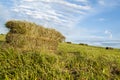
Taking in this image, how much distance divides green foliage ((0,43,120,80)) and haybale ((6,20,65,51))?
3.53 ft

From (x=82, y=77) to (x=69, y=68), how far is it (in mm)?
958

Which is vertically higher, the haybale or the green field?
the haybale

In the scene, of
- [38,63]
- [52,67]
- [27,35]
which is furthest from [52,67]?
[27,35]

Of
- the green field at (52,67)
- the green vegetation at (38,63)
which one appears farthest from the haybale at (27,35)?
the green field at (52,67)

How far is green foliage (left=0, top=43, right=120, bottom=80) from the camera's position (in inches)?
545

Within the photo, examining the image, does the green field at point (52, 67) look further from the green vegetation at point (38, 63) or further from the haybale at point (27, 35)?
the haybale at point (27, 35)

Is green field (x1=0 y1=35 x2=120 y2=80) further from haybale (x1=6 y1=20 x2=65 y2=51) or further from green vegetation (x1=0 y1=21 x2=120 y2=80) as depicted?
haybale (x1=6 y1=20 x2=65 y2=51)

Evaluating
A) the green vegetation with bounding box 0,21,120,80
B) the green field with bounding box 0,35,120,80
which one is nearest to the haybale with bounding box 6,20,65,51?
the green vegetation with bounding box 0,21,120,80

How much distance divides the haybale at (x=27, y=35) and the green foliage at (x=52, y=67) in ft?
3.53

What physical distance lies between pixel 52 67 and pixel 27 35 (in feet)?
10.2

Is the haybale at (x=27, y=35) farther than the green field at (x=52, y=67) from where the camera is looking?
Yes

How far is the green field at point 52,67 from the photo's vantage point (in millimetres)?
13844

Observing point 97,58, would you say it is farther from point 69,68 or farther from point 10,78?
point 10,78

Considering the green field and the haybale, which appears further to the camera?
the haybale
